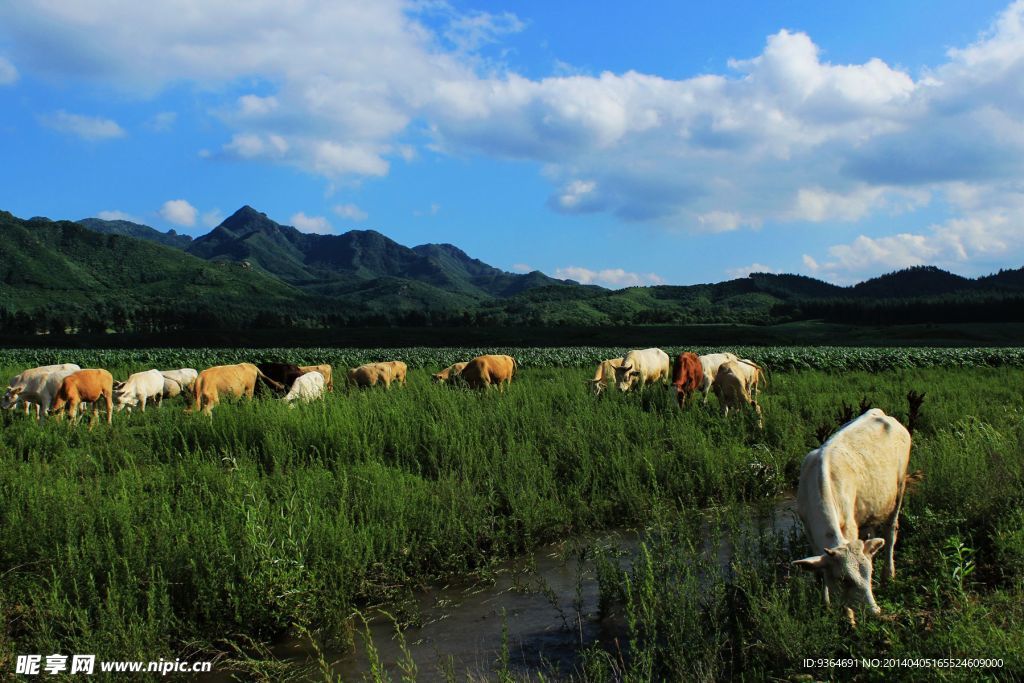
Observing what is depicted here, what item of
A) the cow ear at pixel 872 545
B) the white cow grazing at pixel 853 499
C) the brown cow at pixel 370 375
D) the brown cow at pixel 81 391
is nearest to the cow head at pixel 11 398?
the brown cow at pixel 81 391

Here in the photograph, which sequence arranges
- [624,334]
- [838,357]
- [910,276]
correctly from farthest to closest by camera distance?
[910,276] → [624,334] → [838,357]

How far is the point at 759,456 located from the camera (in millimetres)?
10172

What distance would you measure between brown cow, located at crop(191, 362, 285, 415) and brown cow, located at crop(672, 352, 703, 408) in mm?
9911

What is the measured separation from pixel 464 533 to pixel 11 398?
1409cm

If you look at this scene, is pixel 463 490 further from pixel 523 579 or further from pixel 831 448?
pixel 831 448

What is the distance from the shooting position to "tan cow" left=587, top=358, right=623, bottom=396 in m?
15.5

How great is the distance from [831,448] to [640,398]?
8.13 metres

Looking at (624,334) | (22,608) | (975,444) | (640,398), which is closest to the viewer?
(22,608)

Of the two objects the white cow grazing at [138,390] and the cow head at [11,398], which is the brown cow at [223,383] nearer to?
the white cow grazing at [138,390]

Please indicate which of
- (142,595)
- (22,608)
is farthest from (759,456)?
(22,608)

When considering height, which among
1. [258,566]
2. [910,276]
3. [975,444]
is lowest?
[258,566]

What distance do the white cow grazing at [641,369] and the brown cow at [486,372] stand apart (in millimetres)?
3311

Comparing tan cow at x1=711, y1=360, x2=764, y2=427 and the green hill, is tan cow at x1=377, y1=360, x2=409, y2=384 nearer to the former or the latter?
tan cow at x1=711, y1=360, x2=764, y2=427

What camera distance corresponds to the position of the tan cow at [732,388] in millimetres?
13535
